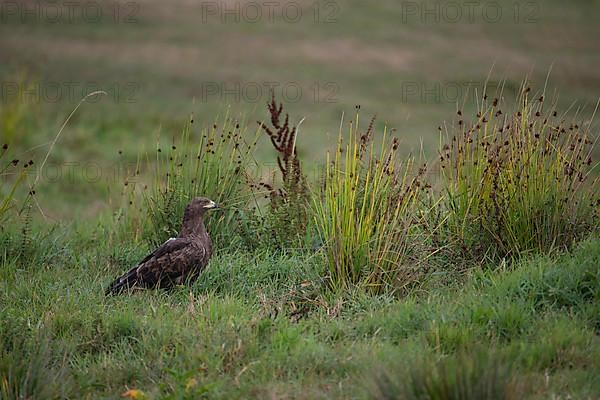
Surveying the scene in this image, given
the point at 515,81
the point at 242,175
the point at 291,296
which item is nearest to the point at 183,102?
the point at 515,81

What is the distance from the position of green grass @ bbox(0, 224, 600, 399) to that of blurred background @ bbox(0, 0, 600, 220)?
22.6 ft

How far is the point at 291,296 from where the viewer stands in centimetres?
650

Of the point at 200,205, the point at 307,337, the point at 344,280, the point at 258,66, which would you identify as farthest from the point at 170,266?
the point at 258,66

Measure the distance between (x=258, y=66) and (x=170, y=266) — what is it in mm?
17551

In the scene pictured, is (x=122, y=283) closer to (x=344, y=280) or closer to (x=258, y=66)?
(x=344, y=280)

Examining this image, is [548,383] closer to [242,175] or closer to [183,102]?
[242,175]

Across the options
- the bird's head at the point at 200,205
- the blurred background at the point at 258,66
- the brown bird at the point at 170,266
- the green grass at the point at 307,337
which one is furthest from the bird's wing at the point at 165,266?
the blurred background at the point at 258,66

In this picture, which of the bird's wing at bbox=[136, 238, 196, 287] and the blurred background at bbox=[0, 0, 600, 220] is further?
the blurred background at bbox=[0, 0, 600, 220]

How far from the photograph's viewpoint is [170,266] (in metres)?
6.83

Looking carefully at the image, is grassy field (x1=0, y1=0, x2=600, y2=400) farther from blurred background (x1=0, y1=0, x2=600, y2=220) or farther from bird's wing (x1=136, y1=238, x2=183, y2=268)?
blurred background (x1=0, y1=0, x2=600, y2=220)

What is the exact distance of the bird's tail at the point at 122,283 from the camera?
6.68 meters

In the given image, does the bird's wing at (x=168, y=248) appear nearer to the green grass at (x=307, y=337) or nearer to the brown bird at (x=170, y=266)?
the brown bird at (x=170, y=266)

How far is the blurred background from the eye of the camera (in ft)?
55.8

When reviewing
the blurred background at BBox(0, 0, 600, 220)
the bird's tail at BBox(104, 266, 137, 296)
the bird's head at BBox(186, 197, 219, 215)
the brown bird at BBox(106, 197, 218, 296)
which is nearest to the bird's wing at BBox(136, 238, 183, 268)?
the brown bird at BBox(106, 197, 218, 296)
